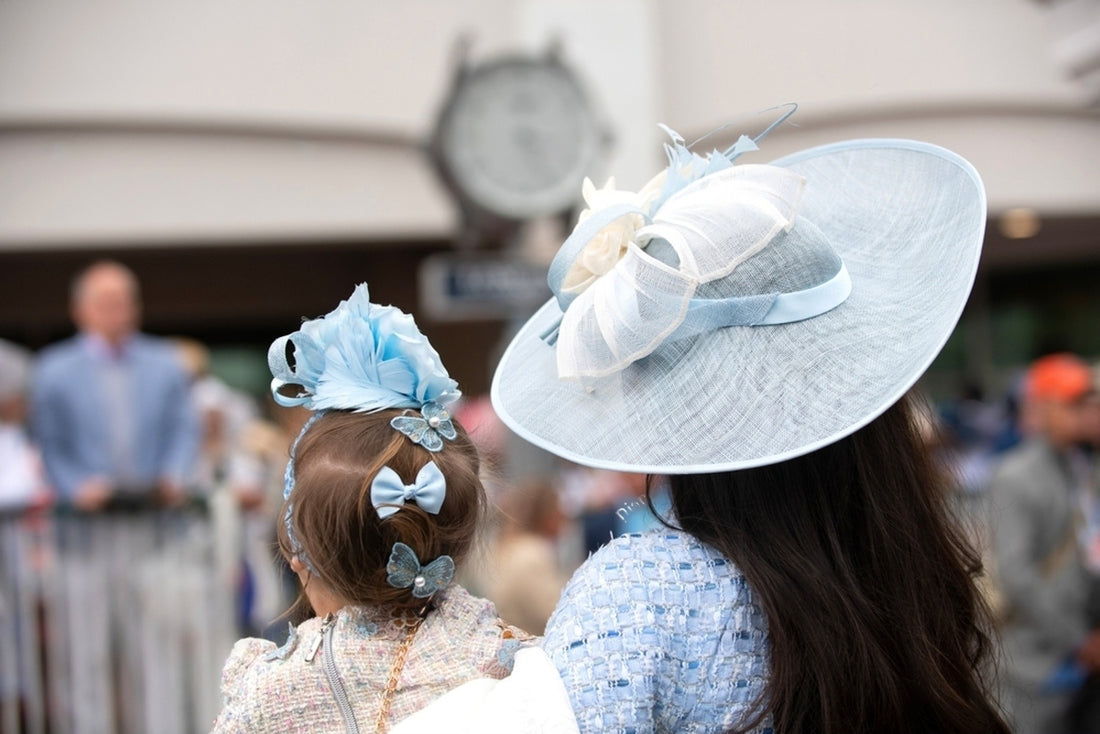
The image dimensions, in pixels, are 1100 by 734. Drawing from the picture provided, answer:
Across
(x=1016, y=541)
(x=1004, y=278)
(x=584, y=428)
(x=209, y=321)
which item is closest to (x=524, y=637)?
(x=584, y=428)

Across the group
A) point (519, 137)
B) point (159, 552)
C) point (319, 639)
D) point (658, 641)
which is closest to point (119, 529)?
point (159, 552)

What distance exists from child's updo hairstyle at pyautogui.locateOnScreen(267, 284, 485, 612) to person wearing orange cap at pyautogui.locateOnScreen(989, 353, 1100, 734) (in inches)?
139

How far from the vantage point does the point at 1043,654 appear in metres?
4.64

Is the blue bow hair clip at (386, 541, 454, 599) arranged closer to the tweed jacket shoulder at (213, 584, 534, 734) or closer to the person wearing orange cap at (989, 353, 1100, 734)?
the tweed jacket shoulder at (213, 584, 534, 734)

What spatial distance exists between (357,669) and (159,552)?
363 cm

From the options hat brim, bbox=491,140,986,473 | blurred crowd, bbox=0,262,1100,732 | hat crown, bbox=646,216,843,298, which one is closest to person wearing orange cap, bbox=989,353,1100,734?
blurred crowd, bbox=0,262,1100,732

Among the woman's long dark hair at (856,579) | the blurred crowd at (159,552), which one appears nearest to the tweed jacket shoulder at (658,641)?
the woman's long dark hair at (856,579)

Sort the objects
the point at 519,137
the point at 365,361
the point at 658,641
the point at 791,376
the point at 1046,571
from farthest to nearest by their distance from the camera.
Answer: the point at 519,137 < the point at 1046,571 < the point at 365,361 < the point at 791,376 < the point at 658,641

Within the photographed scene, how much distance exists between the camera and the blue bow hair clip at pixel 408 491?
59.3 inches

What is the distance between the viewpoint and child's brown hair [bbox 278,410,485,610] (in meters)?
1.53

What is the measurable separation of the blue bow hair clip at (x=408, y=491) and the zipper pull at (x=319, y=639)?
171 mm

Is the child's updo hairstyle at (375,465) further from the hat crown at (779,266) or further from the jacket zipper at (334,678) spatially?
the hat crown at (779,266)

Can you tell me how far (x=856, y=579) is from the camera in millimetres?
1376

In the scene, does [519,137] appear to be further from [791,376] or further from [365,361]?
[791,376]
